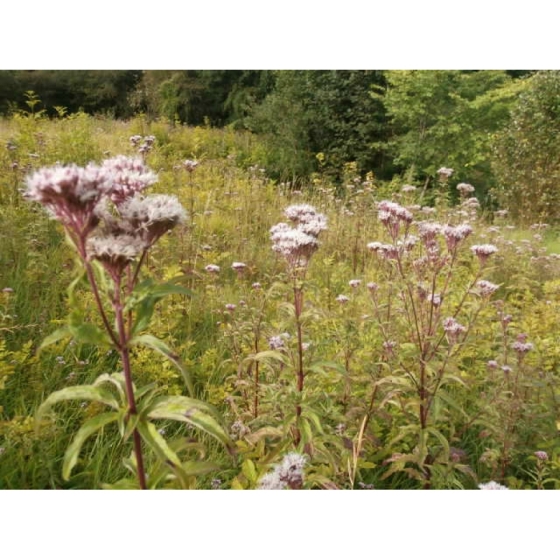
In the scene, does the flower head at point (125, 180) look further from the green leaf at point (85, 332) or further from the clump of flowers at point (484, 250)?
the clump of flowers at point (484, 250)

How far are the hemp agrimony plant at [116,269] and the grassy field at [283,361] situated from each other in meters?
0.02

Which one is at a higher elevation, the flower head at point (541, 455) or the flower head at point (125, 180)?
the flower head at point (125, 180)

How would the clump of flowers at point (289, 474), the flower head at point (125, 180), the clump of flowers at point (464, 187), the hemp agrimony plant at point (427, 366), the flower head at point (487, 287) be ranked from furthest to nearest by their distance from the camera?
the clump of flowers at point (464, 187), the flower head at point (487, 287), the hemp agrimony plant at point (427, 366), the clump of flowers at point (289, 474), the flower head at point (125, 180)

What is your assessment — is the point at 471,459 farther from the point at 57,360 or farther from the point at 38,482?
the point at 57,360

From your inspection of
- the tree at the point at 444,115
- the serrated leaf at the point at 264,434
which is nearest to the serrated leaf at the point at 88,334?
the serrated leaf at the point at 264,434

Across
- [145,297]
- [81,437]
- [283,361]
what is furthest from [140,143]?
[81,437]

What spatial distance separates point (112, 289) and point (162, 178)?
1.93 metres

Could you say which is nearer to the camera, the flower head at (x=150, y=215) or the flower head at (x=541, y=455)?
the flower head at (x=150, y=215)

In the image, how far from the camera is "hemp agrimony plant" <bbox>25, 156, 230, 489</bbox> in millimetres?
786

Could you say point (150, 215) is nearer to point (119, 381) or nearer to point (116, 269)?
point (116, 269)

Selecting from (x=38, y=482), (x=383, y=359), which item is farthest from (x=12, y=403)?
(x=383, y=359)

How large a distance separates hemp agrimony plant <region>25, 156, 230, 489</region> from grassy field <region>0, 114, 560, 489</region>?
0.02 meters

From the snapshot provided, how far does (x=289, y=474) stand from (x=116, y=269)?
0.64 meters

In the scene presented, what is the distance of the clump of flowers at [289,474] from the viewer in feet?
3.64
